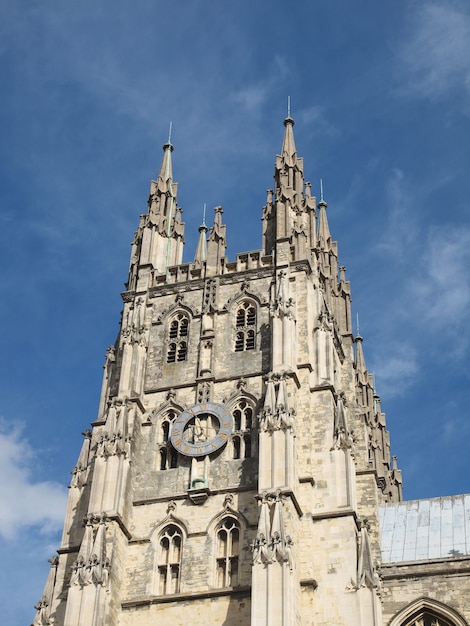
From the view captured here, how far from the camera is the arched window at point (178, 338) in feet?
146

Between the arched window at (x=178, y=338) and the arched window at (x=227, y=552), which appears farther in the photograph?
the arched window at (x=178, y=338)

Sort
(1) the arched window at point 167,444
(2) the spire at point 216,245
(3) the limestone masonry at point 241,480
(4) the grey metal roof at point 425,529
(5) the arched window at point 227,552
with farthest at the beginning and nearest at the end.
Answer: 1. (2) the spire at point 216,245
2. (4) the grey metal roof at point 425,529
3. (1) the arched window at point 167,444
4. (5) the arched window at point 227,552
5. (3) the limestone masonry at point 241,480

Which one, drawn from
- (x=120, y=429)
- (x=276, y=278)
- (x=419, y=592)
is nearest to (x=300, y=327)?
(x=276, y=278)

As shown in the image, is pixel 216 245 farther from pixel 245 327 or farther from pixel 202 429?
pixel 202 429

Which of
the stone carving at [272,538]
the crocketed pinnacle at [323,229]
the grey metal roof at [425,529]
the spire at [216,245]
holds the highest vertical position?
the crocketed pinnacle at [323,229]

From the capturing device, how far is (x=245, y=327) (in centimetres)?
4428

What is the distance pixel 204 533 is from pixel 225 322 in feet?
32.6

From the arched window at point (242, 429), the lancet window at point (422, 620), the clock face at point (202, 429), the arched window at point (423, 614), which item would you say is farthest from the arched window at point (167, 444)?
the lancet window at point (422, 620)

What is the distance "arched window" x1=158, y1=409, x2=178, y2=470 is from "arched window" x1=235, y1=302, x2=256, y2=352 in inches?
155

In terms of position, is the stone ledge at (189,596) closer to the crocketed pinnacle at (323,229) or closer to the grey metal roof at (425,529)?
the grey metal roof at (425,529)

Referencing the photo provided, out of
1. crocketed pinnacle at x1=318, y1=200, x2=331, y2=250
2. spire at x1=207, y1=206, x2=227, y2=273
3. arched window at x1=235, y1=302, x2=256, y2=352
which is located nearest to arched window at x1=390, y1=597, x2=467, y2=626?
arched window at x1=235, y1=302, x2=256, y2=352

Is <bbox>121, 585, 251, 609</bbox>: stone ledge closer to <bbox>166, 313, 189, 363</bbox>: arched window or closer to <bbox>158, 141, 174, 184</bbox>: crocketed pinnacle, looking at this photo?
<bbox>166, 313, 189, 363</bbox>: arched window

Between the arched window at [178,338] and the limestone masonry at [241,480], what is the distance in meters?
0.08

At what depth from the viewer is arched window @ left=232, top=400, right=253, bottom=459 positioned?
4000 centimetres
